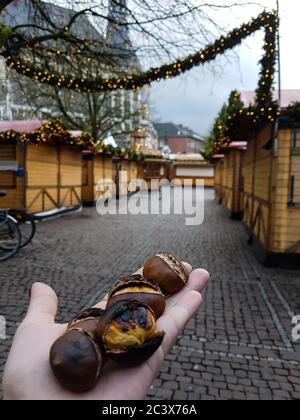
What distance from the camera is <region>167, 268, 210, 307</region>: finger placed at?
2.06m

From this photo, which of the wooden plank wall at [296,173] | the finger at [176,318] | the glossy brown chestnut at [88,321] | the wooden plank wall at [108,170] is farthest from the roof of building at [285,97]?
the wooden plank wall at [108,170]

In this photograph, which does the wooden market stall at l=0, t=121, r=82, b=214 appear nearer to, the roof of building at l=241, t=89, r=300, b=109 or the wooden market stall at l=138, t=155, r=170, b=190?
the roof of building at l=241, t=89, r=300, b=109

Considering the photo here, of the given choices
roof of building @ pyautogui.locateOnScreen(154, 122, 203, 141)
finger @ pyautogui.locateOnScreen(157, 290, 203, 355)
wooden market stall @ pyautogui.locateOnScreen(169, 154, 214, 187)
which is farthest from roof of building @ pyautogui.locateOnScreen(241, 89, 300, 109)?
roof of building @ pyautogui.locateOnScreen(154, 122, 203, 141)

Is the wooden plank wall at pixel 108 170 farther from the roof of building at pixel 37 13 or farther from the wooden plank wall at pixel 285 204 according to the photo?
the wooden plank wall at pixel 285 204

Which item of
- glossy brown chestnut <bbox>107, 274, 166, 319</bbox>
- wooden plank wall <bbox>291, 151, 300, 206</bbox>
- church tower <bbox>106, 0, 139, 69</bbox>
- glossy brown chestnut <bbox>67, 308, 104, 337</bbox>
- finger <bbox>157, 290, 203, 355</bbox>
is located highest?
church tower <bbox>106, 0, 139, 69</bbox>

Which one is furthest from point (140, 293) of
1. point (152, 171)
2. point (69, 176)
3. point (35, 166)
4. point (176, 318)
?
point (152, 171)

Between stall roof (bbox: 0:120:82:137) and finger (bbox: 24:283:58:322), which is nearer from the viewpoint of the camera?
finger (bbox: 24:283:58:322)

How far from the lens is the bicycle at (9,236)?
776cm

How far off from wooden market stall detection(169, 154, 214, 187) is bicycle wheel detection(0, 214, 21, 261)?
132 ft

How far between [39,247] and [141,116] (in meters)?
23.2

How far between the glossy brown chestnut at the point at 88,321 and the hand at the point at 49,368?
156 millimetres

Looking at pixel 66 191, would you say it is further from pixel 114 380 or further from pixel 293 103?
pixel 114 380
